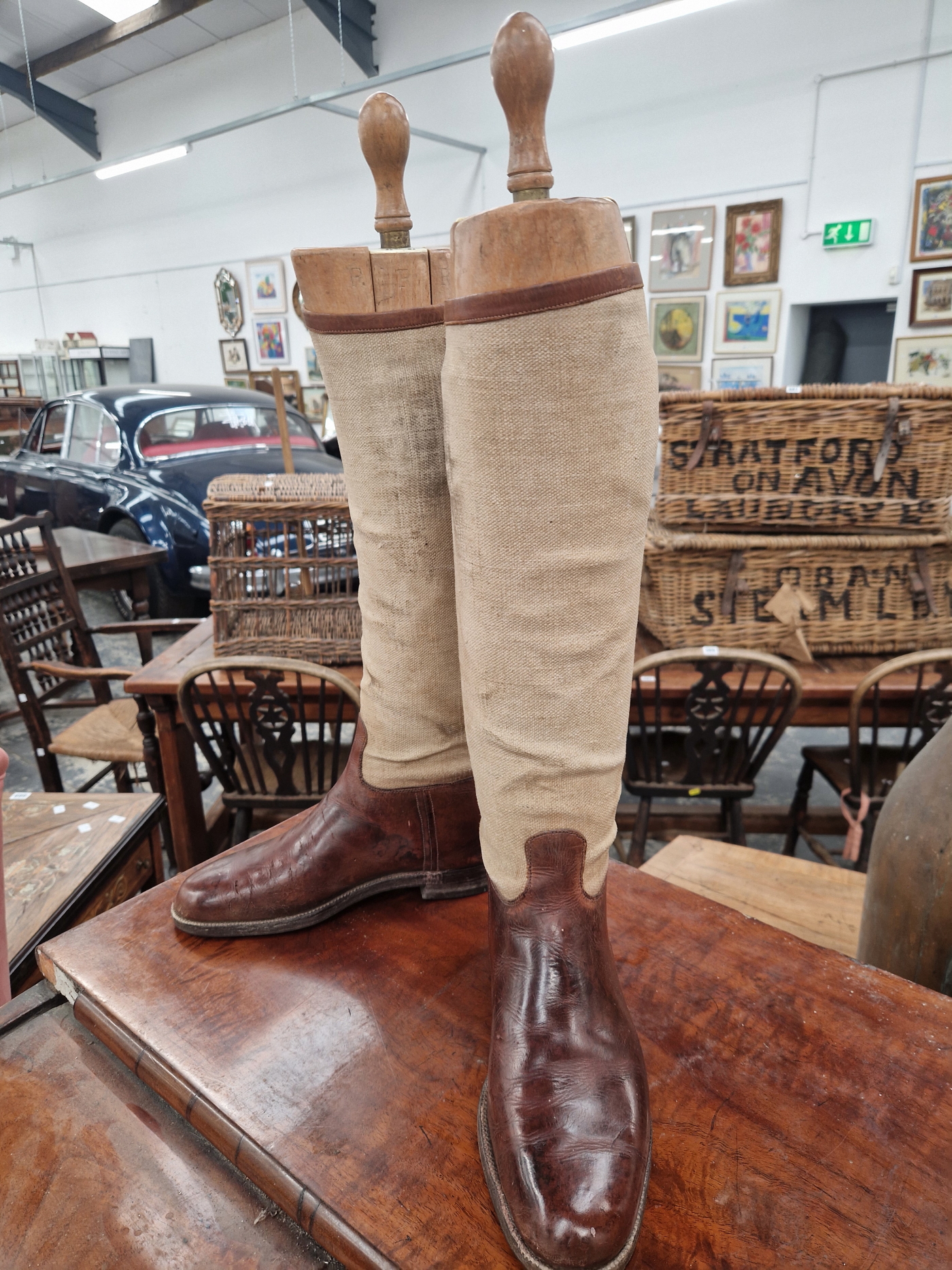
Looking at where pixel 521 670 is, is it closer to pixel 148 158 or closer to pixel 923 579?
pixel 923 579

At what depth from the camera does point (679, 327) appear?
5.27 m

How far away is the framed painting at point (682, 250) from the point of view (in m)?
5.05

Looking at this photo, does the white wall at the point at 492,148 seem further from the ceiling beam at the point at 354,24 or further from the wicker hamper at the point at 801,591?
the wicker hamper at the point at 801,591

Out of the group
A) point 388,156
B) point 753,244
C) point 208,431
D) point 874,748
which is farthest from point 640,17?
point 388,156

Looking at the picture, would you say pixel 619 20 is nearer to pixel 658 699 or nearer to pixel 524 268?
pixel 658 699

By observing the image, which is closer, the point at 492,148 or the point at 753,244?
the point at 753,244

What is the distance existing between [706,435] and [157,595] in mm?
3213

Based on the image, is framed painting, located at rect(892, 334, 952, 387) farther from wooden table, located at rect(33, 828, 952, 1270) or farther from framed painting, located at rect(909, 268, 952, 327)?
wooden table, located at rect(33, 828, 952, 1270)

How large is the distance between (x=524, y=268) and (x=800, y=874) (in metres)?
1.26

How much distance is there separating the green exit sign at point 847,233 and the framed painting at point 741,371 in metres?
0.73

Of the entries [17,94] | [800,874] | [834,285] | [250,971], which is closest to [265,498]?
[250,971]

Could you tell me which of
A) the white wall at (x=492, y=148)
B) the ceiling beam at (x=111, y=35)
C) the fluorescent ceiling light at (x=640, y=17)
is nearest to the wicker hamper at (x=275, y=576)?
the white wall at (x=492, y=148)

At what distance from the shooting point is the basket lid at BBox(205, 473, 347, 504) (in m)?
1.75

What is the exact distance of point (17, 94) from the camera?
8.91 metres
